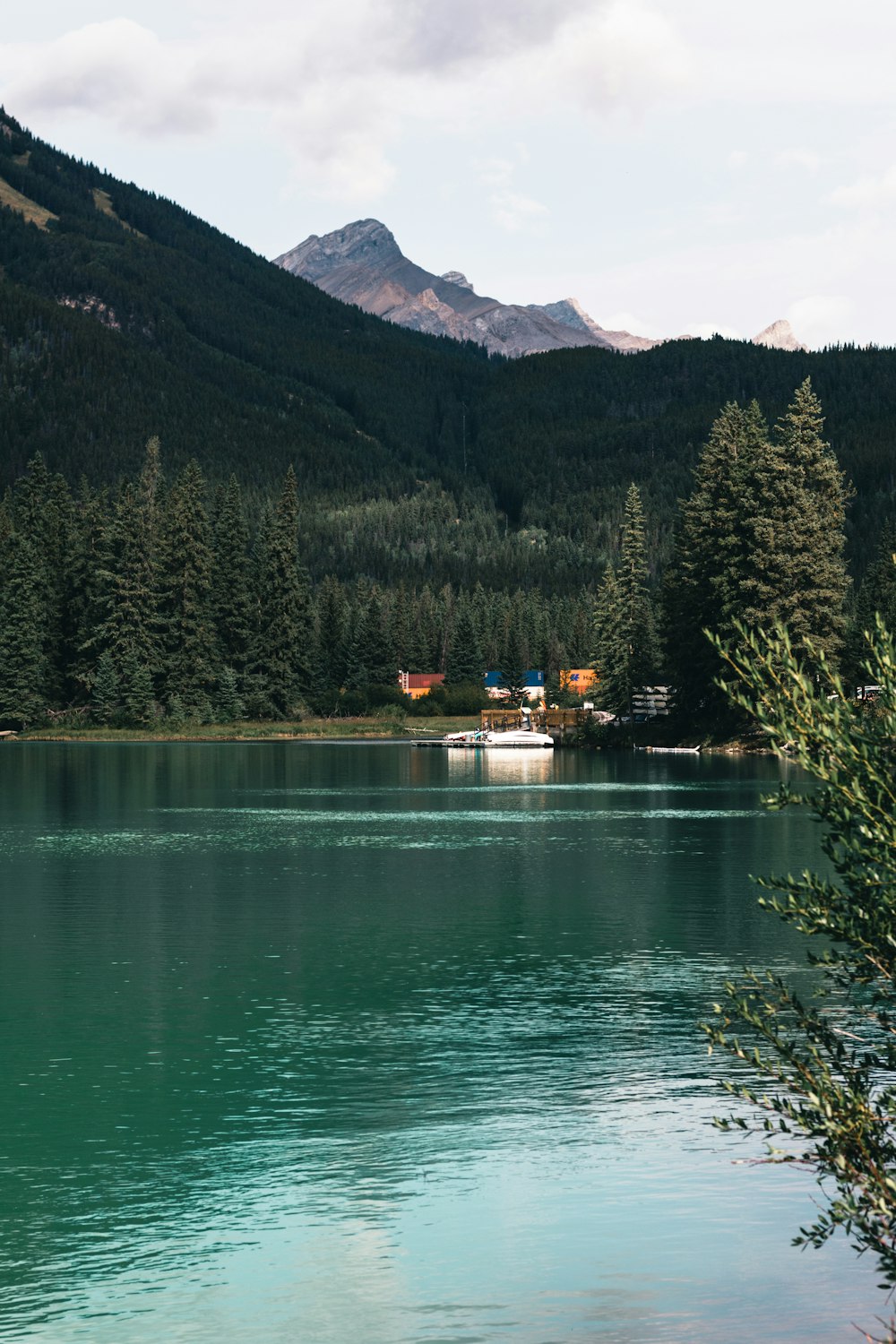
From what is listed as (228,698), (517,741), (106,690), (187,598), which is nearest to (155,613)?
(187,598)

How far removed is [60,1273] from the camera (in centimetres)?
1498

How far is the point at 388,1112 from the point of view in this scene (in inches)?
809

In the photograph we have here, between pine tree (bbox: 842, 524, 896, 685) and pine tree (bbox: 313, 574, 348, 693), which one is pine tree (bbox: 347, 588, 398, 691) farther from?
pine tree (bbox: 842, 524, 896, 685)

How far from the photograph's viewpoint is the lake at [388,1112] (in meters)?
14.3

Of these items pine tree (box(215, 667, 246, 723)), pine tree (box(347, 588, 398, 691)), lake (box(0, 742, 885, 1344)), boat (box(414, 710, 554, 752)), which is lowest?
lake (box(0, 742, 885, 1344))

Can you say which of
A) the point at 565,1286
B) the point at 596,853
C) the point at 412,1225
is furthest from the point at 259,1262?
the point at 596,853

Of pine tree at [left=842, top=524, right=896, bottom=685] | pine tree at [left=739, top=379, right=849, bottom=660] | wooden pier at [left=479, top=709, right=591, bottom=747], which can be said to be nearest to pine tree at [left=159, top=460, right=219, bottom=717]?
wooden pier at [left=479, top=709, right=591, bottom=747]

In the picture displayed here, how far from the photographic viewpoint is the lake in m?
14.3

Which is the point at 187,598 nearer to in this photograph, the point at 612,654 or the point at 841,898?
the point at 612,654

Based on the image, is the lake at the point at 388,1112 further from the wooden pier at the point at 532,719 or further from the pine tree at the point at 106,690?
the wooden pier at the point at 532,719

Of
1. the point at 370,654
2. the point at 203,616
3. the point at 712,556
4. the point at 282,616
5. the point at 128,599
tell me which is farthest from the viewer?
the point at 370,654

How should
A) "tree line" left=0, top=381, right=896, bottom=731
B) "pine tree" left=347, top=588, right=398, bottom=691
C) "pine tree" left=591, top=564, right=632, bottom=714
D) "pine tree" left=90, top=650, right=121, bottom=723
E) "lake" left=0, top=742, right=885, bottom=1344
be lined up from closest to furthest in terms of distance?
"lake" left=0, top=742, right=885, bottom=1344 < "pine tree" left=591, top=564, right=632, bottom=714 < "tree line" left=0, top=381, right=896, bottom=731 < "pine tree" left=90, top=650, right=121, bottom=723 < "pine tree" left=347, top=588, right=398, bottom=691

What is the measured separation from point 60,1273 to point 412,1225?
3377 mm

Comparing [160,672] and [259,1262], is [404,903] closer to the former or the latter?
[259,1262]
